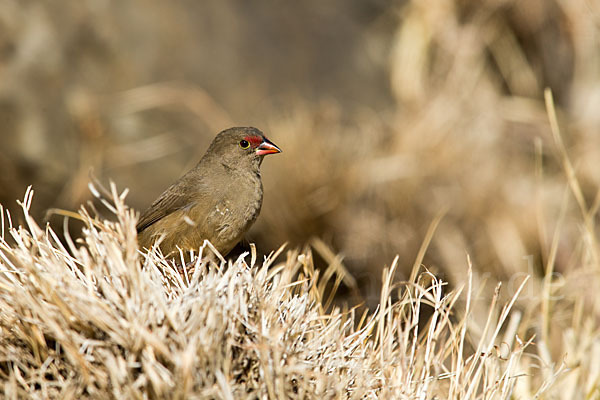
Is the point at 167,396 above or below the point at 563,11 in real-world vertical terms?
below

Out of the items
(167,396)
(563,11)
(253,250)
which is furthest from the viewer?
(563,11)

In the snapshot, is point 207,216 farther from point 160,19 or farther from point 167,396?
point 160,19

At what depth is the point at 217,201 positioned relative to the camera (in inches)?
111

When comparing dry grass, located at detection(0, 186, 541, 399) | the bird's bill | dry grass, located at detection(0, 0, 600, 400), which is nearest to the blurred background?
dry grass, located at detection(0, 0, 600, 400)

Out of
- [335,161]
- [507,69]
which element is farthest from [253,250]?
[507,69]

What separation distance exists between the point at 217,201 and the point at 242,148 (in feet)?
0.96

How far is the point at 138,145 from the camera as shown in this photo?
20.3ft

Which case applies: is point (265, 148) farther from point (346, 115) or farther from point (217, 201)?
point (346, 115)

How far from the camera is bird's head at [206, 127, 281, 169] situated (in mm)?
2977

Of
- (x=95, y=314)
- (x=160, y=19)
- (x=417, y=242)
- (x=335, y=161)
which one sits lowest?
(x=417, y=242)

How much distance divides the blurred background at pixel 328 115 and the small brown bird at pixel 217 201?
2.47 meters

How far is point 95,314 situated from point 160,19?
5250 mm

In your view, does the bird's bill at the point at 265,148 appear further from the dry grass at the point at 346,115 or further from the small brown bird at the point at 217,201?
the dry grass at the point at 346,115

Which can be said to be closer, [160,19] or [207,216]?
[207,216]
